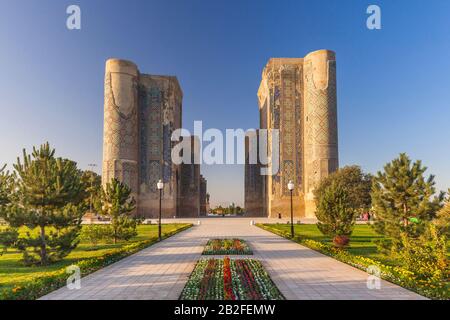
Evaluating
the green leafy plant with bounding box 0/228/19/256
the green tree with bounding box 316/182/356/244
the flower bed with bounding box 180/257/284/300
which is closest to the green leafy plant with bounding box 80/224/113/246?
the green leafy plant with bounding box 0/228/19/256

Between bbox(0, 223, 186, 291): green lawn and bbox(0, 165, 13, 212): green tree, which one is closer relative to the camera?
bbox(0, 223, 186, 291): green lawn

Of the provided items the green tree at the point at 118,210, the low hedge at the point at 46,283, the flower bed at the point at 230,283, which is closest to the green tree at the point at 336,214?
the flower bed at the point at 230,283

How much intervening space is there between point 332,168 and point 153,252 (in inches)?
1668

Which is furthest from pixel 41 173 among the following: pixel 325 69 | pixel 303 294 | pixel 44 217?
pixel 325 69

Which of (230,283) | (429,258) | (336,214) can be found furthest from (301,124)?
(230,283)

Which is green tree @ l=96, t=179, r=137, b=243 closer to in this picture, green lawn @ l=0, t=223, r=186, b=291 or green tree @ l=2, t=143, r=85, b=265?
green lawn @ l=0, t=223, r=186, b=291

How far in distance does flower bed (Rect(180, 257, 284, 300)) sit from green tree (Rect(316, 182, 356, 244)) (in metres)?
7.40

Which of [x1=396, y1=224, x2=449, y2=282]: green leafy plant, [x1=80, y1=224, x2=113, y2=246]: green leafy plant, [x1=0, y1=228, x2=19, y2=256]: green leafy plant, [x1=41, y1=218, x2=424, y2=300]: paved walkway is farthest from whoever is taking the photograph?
[x1=80, y1=224, x2=113, y2=246]: green leafy plant

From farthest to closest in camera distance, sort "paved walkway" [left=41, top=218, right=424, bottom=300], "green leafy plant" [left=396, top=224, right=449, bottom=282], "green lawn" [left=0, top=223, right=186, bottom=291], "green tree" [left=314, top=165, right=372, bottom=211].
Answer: "green tree" [left=314, top=165, right=372, bottom=211], "green lawn" [left=0, top=223, right=186, bottom=291], "green leafy plant" [left=396, top=224, right=449, bottom=282], "paved walkway" [left=41, top=218, right=424, bottom=300]

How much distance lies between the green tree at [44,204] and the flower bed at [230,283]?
5.85 meters

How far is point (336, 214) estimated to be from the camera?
18.2 meters

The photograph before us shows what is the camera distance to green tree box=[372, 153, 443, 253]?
1295 centimetres

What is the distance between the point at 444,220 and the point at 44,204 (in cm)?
1519
